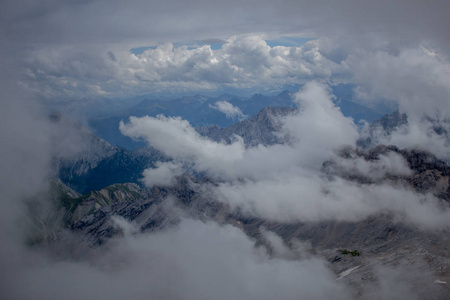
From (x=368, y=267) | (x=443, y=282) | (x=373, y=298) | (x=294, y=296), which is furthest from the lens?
(x=294, y=296)

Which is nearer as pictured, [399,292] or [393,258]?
[399,292]

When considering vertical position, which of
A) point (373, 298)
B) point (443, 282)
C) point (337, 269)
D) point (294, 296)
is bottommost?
point (294, 296)

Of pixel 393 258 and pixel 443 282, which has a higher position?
pixel 443 282

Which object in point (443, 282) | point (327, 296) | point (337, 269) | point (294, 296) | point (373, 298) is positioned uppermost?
point (443, 282)

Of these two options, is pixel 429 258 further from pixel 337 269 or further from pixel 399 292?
pixel 337 269

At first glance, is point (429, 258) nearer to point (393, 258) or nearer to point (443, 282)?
point (393, 258)

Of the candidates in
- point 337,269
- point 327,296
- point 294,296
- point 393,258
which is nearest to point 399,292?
point 327,296

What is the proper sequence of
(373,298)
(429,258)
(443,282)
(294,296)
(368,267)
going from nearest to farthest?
1. (443,282)
2. (373,298)
3. (429,258)
4. (368,267)
5. (294,296)

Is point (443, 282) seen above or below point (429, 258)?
above

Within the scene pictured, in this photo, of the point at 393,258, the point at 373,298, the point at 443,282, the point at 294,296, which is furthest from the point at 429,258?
the point at 294,296
